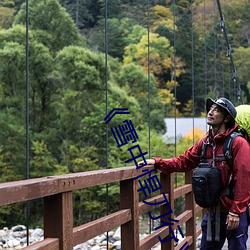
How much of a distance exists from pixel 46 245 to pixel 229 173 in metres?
0.79

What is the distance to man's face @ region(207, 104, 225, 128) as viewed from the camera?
2.00 m

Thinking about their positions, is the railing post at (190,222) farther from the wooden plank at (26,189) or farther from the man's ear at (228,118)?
the wooden plank at (26,189)

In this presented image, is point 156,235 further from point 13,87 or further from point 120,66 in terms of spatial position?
point 120,66

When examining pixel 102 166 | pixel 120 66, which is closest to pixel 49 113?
pixel 102 166

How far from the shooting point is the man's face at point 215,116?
6.55 ft

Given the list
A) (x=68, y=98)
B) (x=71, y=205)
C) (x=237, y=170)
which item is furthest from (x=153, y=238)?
(x=68, y=98)

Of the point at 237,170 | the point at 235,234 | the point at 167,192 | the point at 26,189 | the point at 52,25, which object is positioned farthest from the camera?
the point at 52,25

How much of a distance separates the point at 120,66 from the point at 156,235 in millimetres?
15577

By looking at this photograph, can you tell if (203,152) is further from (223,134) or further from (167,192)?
(167,192)

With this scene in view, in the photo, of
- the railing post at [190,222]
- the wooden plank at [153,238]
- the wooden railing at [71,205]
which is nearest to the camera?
the wooden railing at [71,205]

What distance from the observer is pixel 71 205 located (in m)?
1.47

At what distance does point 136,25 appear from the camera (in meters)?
18.1

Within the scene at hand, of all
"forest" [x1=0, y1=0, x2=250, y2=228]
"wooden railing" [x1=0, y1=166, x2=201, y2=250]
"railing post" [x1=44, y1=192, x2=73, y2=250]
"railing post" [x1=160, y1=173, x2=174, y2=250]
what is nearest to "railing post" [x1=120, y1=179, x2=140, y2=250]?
"wooden railing" [x1=0, y1=166, x2=201, y2=250]

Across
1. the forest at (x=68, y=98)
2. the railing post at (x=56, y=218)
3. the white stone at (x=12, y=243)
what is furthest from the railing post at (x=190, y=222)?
the white stone at (x=12, y=243)
